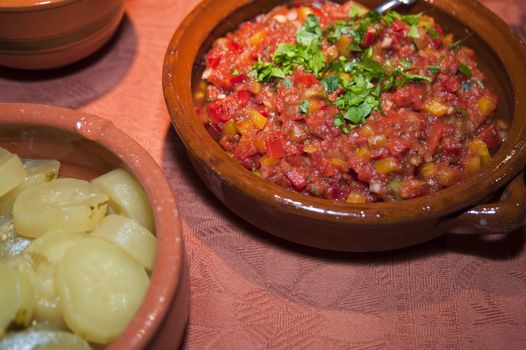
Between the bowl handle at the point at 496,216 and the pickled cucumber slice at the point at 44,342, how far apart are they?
3.77 feet

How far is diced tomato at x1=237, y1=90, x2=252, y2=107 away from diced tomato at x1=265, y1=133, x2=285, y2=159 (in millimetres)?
230

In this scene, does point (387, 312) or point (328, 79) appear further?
point (328, 79)

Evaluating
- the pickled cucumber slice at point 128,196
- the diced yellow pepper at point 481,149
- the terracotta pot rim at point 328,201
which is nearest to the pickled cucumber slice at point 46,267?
the pickled cucumber slice at point 128,196

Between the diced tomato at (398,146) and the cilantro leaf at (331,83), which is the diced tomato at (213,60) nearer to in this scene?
the cilantro leaf at (331,83)

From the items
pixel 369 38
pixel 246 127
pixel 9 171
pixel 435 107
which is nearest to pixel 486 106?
pixel 435 107

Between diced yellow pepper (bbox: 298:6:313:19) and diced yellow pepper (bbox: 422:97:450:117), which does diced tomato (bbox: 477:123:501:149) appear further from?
diced yellow pepper (bbox: 298:6:313:19)

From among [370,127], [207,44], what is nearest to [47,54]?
[207,44]

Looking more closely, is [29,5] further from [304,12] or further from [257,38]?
[304,12]

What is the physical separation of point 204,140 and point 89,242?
583mm

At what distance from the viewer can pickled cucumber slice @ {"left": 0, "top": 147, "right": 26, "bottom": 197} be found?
162cm

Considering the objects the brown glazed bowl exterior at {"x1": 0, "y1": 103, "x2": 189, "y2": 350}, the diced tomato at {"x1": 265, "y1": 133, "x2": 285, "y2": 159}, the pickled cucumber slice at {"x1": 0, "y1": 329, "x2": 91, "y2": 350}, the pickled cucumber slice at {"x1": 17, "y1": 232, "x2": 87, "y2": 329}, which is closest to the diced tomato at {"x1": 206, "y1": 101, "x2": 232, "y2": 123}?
the diced tomato at {"x1": 265, "y1": 133, "x2": 285, "y2": 159}

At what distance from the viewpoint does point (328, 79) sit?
83.9 inches

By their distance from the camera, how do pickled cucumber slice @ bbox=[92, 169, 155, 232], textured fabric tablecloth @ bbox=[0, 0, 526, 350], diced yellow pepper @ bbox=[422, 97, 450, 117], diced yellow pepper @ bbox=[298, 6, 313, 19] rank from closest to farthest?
pickled cucumber slice @ bbox=[92, 169, 155, 232]
textured fabric tablecloth @ bbox=[0, 0, 526, 350]
diced yellow pepper @ bbox=[422, 97, 450, 117]
diced yellow pepper @ bbox=[298, 6, 313, 19]

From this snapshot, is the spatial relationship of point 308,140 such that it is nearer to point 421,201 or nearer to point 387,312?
point 421,201
